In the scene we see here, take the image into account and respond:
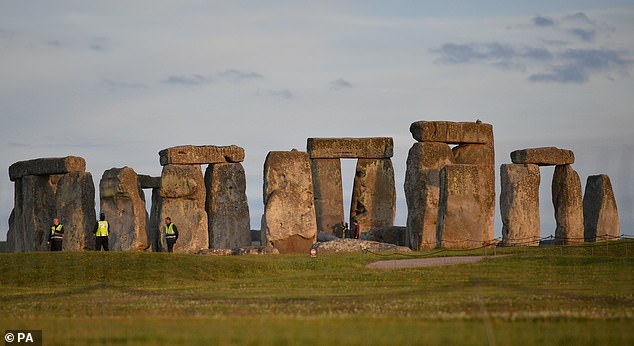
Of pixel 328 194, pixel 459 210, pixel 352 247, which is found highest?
pixel 328 194

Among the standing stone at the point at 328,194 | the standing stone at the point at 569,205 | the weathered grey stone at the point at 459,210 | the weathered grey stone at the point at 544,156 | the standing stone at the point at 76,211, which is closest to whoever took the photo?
the weathered grey stone at the point at 459,210

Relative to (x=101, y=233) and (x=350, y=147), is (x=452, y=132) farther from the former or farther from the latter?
(x=101, y=233)

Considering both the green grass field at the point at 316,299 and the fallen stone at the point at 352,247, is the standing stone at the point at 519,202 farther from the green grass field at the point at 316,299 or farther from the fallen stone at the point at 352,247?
the green grass field at the point at 316,299

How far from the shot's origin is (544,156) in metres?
44.8

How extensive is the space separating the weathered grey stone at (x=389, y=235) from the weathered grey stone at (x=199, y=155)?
228 inches

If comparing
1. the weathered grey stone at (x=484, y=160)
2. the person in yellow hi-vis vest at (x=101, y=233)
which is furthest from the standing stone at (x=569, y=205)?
the person in yellow hi-vis vest at (x=101, y=233)

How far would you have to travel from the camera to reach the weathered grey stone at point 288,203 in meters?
40.8

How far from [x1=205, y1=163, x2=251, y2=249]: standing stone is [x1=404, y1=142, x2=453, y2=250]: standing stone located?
6.41 metres

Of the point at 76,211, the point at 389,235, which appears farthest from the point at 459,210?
the point at 76,211

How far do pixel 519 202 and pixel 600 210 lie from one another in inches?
195

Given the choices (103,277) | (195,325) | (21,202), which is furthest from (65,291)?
(21,202)

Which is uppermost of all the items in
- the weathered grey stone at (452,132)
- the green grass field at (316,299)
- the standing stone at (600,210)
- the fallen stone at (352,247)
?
the weathered grey stone at (452,132)

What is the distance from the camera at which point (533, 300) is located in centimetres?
2033

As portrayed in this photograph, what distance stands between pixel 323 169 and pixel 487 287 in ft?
79.9
